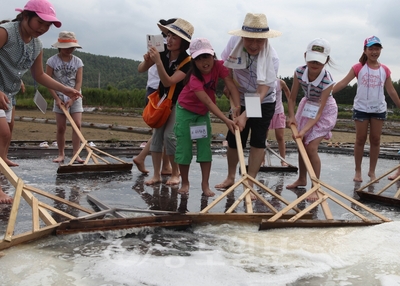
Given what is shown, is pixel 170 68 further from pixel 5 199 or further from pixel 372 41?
pixel 372 41

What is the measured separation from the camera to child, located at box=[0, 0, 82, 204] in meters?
4.19

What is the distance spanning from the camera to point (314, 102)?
552 centimetres

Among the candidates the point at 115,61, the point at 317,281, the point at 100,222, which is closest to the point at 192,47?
the point at 100,222

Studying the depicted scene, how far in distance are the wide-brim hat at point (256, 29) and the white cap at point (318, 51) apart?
19.3 inches

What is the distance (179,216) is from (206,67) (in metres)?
1.72

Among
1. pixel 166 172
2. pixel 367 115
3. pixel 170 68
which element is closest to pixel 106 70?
pixel 166 172

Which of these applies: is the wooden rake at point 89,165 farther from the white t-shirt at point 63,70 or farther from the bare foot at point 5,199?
the bare foot at point 5,199

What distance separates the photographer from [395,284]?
2756 mm

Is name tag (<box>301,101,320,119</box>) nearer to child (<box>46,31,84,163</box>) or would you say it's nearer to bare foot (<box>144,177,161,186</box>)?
bare foot (<box>144,177,161,186</box>)

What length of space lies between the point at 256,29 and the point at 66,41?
319cm

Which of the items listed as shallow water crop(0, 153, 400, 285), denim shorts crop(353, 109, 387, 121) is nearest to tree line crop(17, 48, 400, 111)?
denim shorts crop(353, 109, 387, 121)

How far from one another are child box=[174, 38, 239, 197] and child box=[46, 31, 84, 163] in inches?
92.9

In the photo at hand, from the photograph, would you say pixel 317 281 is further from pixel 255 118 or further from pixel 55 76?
pixel 55 76

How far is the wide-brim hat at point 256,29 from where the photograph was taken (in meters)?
4.74
